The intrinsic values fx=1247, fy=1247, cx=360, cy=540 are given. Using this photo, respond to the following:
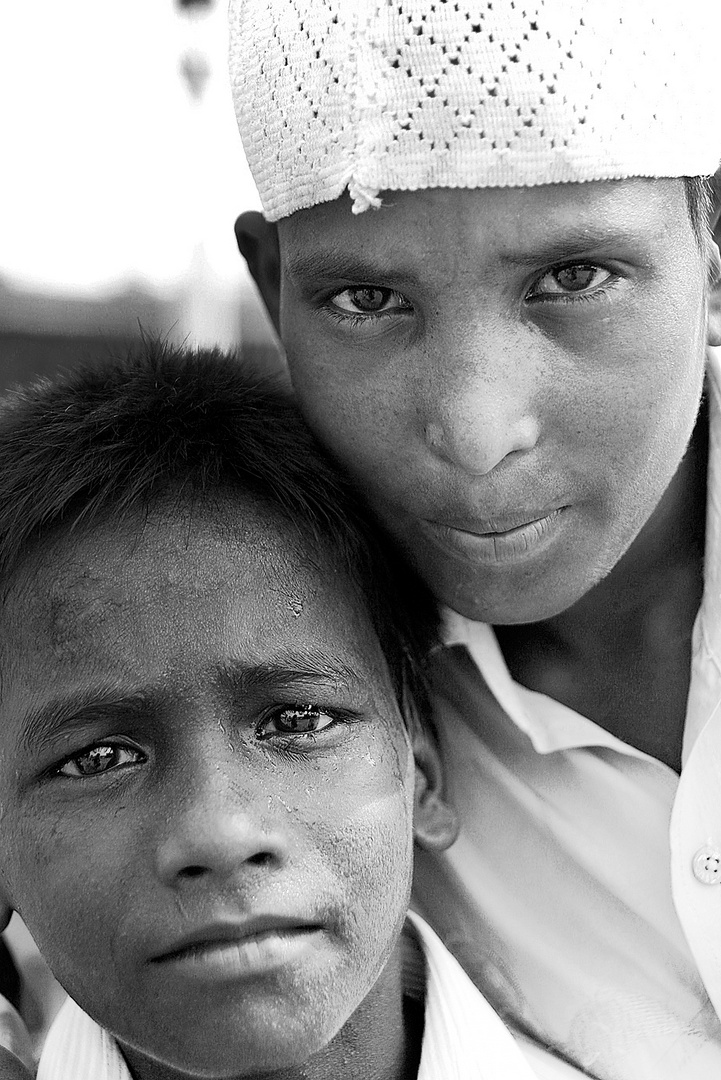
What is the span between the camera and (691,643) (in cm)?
177

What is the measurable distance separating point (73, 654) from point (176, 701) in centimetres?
13

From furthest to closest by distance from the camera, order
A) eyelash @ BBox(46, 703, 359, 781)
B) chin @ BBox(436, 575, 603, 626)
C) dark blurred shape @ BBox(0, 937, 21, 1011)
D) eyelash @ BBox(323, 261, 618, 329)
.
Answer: dark blurred shape @ BBox(0, 937, 21, 1011) < chin @ BBox(436, 575, 603, 626) < eyelash @ BBox(323, 261, 618, 329) < eyelash @ BBox(46, 703, 359, 781)

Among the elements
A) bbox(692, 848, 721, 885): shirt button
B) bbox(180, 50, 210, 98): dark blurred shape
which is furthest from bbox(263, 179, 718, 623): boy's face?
bbox(180, 50, 210, 98): dark blurred shape

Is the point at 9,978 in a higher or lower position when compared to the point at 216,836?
lower

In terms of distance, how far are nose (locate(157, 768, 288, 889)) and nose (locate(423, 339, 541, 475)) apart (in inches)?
17.5

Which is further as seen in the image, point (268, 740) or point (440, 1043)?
point (440, 1043)

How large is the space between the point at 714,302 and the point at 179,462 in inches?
29.8

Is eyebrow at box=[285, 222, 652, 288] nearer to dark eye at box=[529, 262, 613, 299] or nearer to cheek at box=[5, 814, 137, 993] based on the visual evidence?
dark eye at box=[529, 262, 613, 299]

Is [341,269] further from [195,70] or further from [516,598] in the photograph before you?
[195,70]

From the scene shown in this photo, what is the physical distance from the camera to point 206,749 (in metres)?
1.29

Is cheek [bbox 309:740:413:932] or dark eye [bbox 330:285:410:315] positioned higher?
dark eye [bbox 330:285:410:315]

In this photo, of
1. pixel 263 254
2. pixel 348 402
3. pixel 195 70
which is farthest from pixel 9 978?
pixel 195 70

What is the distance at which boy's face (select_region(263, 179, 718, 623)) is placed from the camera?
1.39 metres

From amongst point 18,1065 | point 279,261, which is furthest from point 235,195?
point 18,1065
